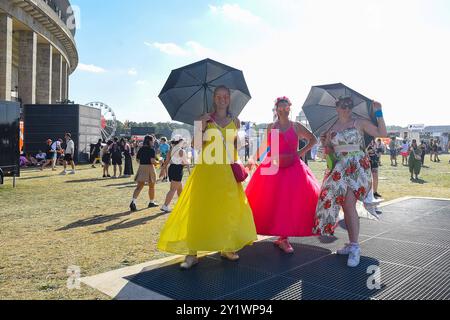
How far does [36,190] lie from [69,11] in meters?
34.1

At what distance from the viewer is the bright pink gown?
4910mm

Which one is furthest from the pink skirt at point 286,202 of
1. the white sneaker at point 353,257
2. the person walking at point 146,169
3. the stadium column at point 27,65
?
the stadium column at point 27,65

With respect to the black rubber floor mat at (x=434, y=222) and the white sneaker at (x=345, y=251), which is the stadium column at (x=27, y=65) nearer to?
the black rubber floor mat at (x=434, y=222)

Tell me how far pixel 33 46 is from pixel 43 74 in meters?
5.12

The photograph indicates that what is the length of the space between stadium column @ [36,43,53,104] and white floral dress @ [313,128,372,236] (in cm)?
3463

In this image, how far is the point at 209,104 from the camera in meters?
4.83

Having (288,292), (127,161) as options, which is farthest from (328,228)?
(127,161)

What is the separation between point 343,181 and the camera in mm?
4766

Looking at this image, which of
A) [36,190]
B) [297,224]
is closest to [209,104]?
[297,224]

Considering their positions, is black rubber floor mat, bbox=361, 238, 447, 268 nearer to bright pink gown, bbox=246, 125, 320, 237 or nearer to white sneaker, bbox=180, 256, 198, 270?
bright pink gown, bbox=246, 125, 320, 237

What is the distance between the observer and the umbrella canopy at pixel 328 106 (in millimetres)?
5117

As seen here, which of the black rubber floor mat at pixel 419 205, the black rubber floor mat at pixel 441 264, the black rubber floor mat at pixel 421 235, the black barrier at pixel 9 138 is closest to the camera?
the black rubber floor mat at pixel 441 264

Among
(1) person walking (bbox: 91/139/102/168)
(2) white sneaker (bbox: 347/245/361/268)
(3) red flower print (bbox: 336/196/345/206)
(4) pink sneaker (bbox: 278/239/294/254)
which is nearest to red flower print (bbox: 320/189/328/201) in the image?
(3) red flower print (bbox: 336/196/345/206)

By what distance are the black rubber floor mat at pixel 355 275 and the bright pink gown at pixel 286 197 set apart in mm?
565
